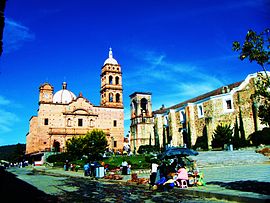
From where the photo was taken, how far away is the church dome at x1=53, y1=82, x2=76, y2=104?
59.8 metres

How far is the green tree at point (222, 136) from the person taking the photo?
34.1 m

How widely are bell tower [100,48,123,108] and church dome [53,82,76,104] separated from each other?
24.1 ft

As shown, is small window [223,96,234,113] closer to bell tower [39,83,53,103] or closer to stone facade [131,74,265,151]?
stone facade [131,74,265,151]

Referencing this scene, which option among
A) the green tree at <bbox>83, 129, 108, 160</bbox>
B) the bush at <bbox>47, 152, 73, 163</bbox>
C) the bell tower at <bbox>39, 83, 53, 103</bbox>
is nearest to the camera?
the green tree at <bbox>83, 129, 108, 160</bbox>

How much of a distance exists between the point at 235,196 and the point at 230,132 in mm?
27986

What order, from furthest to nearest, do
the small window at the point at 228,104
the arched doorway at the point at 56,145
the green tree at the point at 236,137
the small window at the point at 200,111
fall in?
the arched doorway at the point at 56,145, the small window at the point at 200,111, the small window at the point at 228,104, the green tree at the point at 236,137

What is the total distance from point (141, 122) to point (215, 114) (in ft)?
60.7

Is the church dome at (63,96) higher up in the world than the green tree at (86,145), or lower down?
higher up

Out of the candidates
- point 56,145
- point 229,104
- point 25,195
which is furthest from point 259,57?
point 56,145

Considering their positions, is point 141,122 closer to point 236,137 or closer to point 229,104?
point 229,104

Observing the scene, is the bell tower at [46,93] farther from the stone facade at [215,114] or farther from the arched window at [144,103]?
the stone facade at [215,114]

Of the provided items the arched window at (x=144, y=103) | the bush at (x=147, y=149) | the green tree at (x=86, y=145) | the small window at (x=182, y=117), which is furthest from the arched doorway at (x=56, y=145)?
the small window at (x=182, y=117)

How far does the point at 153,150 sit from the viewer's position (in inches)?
1826

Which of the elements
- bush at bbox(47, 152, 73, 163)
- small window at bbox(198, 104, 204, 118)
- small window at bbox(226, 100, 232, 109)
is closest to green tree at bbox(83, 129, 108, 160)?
bush at bbox(47, 152, 73, 163)
